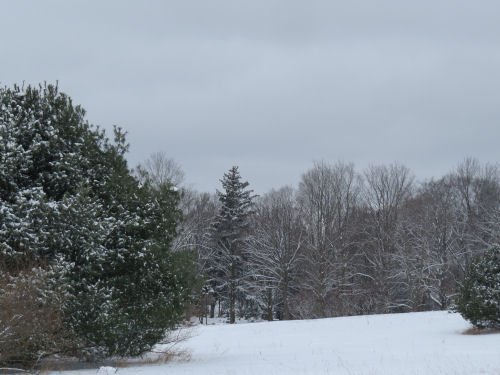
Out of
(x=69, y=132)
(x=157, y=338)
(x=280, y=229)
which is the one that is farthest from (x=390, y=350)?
(x=280, y=229)

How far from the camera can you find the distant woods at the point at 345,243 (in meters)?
41.3

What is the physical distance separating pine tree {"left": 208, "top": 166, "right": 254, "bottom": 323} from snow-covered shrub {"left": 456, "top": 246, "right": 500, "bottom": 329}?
95.5 feet

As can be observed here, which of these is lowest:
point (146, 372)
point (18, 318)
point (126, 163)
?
point (146, 372)

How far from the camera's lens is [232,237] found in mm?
48750

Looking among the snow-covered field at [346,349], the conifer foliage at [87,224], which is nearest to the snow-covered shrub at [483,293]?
the snow-covered field at [346,349]

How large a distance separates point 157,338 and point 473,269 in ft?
38.3

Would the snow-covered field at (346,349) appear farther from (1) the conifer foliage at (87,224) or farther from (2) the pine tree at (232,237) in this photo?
(2) the pine tree at (232,237)

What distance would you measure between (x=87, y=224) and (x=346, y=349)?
8573 millimetres

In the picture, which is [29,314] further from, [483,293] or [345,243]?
[345,243]

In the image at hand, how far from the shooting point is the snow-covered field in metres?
11.7

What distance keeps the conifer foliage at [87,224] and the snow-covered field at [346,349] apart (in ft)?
3.76

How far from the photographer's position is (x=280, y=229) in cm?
4506

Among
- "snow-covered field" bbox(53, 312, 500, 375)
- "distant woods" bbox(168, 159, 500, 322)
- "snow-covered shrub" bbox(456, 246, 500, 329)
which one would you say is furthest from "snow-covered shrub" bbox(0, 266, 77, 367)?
"distant woods" bbox(168, 159, 500, 322)

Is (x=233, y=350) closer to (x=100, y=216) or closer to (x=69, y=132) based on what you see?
(x=100, y=216)
